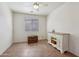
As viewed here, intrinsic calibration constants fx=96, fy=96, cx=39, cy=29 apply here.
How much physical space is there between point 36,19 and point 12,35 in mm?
1402

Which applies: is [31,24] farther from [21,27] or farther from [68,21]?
[68,21]

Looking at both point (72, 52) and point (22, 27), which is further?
point (22, 27)

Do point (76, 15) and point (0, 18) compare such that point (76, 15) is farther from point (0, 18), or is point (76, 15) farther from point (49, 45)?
point (0, 18)

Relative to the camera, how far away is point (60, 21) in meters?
4.37

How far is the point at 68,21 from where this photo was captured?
387 cm

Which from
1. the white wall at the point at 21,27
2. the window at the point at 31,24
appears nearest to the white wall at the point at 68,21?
the white wall at the point at 21,27

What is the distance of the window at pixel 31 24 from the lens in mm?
3884

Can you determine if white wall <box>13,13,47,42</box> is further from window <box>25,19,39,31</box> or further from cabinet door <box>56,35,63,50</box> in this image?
cabinet door <box>56,35,63,50</box>

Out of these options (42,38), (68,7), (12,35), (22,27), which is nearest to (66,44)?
(42,38)

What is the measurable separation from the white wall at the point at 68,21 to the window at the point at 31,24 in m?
0.64

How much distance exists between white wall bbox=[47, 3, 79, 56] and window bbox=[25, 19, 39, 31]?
636mm

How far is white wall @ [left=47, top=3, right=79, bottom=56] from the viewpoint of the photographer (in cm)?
343

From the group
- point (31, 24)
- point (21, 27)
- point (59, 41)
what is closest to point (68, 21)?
point (59, 41)

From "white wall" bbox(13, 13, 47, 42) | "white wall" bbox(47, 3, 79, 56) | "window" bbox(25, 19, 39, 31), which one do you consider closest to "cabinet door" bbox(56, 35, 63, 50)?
"white wall" bbox(47, 3, 79, 56)
